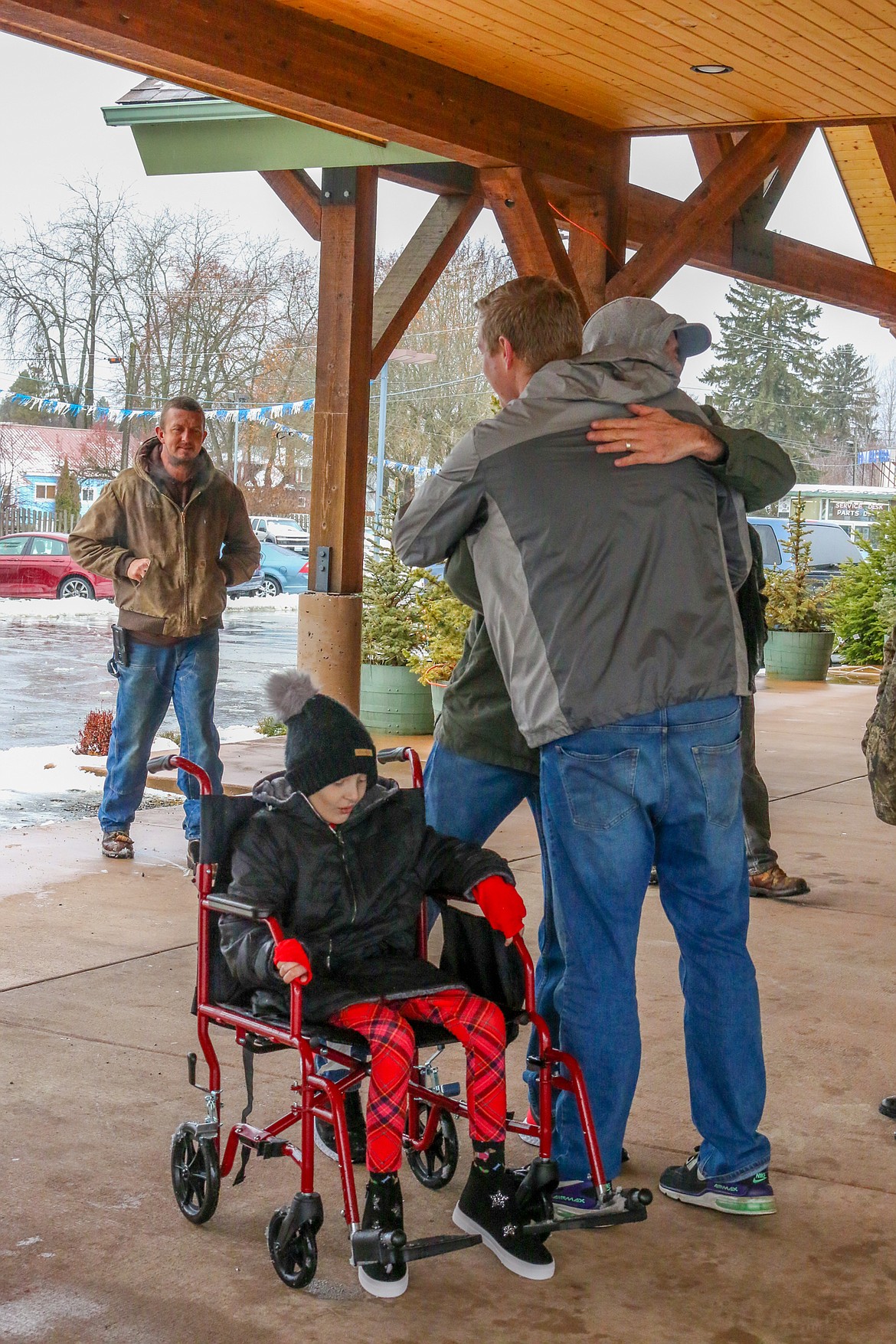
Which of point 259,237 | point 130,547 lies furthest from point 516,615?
point 259,237

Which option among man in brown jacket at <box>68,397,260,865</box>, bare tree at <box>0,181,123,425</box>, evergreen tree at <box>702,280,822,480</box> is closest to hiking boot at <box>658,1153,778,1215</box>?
man in brown jacket at <box>68,397,260,865</box>

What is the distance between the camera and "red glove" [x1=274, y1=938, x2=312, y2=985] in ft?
8.36

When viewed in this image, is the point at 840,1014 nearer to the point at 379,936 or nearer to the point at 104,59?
the point at 379,936

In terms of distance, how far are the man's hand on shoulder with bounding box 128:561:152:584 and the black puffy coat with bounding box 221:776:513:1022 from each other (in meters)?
2.89

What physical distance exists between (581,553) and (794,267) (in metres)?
8.80

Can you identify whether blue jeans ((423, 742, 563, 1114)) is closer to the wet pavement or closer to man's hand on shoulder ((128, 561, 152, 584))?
man's hand on shoulder ((128, 561, 152, 584))

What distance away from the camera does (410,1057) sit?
104 inches

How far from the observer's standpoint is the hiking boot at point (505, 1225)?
8.68 feet

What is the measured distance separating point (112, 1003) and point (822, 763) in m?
5.98

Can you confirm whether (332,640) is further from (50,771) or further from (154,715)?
(50,771)

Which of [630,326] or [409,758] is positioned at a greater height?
[630,326]

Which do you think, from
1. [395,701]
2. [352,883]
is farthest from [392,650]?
[352,883]

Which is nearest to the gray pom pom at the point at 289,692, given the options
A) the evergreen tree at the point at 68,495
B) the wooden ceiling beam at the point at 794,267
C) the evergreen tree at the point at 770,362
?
the wooden ceiling beam at the point at 794,267

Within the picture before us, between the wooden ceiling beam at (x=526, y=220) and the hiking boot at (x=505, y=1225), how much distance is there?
530cm
